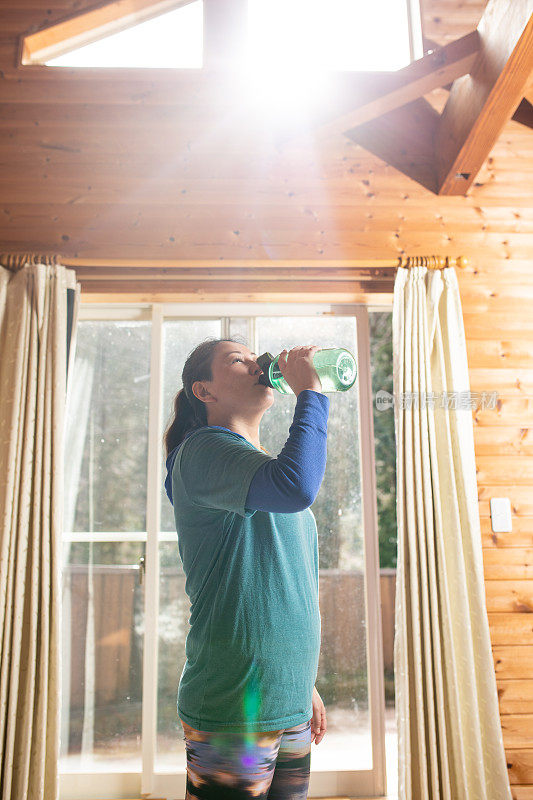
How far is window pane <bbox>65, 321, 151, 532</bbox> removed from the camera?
2289 millimetres

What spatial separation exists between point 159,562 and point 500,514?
1.28m

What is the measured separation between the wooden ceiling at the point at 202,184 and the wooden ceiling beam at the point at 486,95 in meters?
0.14

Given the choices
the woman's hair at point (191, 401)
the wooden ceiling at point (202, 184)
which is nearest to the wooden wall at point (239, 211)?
the wooden ceiling at point (202, 184)

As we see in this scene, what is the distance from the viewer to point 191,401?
1.35m

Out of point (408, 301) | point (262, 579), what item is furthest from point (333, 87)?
point (262, 579)

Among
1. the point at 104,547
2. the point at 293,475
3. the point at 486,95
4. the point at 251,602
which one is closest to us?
the point at 293,475

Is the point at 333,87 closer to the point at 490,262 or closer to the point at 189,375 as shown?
the point at 490,262

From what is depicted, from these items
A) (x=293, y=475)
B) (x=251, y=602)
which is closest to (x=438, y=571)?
(x=251, y=602)

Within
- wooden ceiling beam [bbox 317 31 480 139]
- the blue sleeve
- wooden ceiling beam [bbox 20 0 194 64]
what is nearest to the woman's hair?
the blue sleeve

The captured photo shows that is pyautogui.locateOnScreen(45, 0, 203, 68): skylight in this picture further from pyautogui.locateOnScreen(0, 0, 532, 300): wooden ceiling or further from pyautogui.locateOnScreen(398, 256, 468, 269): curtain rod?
pyautogui.locateOnScreen(398, 256, 468, 269): curtain rod

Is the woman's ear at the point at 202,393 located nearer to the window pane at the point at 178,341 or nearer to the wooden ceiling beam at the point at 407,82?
the window pane at the point at 178,341

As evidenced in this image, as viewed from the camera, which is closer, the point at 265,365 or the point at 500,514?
the point at 265,365

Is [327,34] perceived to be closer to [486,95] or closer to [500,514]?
[486,95]

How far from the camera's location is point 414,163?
239 cm
